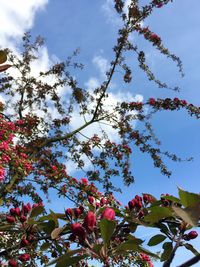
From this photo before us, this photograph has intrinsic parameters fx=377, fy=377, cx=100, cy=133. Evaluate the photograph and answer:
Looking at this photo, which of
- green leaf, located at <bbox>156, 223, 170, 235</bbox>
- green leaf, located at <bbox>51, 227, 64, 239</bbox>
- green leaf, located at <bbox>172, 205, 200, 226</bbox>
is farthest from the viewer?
green leaf, located at <bbox>156, 223, 170, 235</bbox>

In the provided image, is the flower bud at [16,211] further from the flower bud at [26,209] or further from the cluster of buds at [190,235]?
the cluster of buds at [190,235]

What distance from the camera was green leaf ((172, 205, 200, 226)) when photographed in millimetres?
1125

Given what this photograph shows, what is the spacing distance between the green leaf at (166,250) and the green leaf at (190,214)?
48 cm

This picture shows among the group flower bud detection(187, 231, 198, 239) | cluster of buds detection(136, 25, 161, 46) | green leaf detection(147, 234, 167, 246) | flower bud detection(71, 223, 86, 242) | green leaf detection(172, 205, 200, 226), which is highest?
cluster of buds detection(136, 25, 161, 46)

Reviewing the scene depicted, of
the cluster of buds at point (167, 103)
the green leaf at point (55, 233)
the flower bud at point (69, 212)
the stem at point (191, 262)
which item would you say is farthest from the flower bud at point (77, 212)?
the cluster of buds at point (167, 103)

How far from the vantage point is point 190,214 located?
117 cm

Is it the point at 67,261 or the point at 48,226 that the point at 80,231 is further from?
the point at 48,226

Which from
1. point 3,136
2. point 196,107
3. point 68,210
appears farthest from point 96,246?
point 196,107

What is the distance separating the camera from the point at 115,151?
9883 millimetres

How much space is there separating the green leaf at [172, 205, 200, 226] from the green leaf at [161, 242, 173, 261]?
48 cm

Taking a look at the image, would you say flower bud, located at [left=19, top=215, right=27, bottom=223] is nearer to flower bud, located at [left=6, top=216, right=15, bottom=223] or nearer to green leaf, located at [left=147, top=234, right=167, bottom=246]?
flower bud, located at [left=6, top=216, right=15, bottom=223]

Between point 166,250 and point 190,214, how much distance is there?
1.80ft

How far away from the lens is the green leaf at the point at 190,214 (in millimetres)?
1125

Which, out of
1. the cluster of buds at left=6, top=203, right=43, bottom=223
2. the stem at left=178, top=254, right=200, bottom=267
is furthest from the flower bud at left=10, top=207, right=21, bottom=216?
the stem at left=178, top=254, right=200, bottom=267
